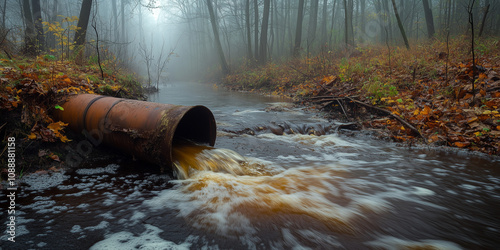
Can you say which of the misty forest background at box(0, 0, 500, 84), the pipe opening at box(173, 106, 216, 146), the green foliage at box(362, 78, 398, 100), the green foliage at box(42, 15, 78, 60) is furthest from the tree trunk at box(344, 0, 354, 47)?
the green foliage at box(42, 15, 78, 60)

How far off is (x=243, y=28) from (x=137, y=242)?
25272 mm

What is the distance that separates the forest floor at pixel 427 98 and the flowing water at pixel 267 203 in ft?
2.09

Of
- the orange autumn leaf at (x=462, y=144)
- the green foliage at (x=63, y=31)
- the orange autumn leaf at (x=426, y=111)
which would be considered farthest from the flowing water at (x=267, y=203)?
the green foliage at (x=63, y=31)

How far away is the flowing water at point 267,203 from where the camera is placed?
173 cm

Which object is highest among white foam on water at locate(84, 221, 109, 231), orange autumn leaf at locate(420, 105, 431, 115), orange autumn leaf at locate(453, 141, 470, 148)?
orange autumn leaf at locate(420, 105, 431, 115)

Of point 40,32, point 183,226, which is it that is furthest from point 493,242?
point 40,32

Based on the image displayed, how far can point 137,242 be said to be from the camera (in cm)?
168

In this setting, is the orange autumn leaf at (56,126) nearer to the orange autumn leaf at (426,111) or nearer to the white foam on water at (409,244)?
the white foam on water at (409,244)

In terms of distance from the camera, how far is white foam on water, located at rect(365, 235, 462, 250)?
168 centimetres

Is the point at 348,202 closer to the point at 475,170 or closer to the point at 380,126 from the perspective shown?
the point at 475,170

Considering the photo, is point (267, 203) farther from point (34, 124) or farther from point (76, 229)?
point (34, 124)

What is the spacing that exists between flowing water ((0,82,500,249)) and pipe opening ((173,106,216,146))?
244 mm

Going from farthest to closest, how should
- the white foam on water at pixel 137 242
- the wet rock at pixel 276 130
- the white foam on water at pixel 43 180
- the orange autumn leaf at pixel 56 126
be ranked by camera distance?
the wet rock at pixel 276 130 < the orange autumn leaf at pixel 56 126 < the white foam on water at pixel 43 180 < the white foam on water at pixel 137 242

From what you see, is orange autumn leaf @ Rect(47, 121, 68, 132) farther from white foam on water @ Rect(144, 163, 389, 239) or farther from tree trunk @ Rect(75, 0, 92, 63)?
tree trunk @ Rect(75, 0, 92, 63)
